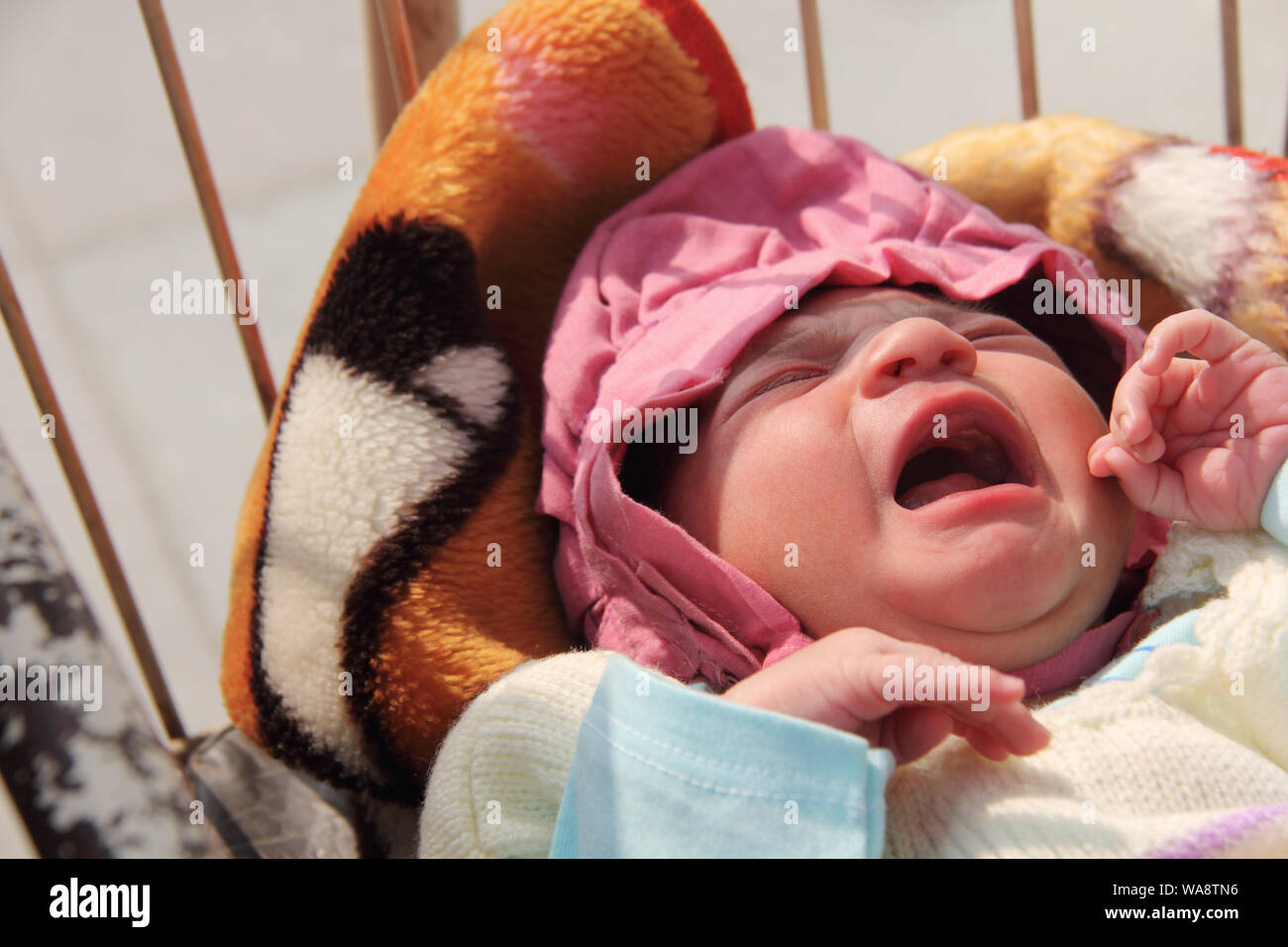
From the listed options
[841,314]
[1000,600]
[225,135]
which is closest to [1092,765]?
[1000,600]

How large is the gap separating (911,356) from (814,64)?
422 millimetres

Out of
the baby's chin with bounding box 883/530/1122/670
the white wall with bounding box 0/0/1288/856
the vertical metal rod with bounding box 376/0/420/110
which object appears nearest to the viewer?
the baby's chin with bounding box 883/530/1122/670

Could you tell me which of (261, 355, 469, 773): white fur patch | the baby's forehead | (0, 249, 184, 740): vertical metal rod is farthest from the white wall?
the baby's forehead

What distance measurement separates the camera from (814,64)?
0.90 metres

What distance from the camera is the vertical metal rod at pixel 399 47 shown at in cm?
80

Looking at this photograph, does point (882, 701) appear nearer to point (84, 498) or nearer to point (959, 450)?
point (959, 450)

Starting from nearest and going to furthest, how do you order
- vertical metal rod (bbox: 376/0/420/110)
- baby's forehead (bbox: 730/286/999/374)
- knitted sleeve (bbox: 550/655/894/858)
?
knitted sleeve (bbox: 550/655/894/858) < baby's forehead (bbox: 730/286/999/374) < vertical metal rod (bbox: 376/0/420/110)

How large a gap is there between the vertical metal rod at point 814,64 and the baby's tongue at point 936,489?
40 cm

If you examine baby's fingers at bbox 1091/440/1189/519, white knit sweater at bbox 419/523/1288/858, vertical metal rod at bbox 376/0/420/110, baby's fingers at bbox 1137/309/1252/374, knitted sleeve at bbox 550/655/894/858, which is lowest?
white knit sweater at bbox 419/523/1288/858

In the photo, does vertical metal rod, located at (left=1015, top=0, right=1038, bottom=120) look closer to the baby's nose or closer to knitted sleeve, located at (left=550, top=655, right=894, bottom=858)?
the baby's nose

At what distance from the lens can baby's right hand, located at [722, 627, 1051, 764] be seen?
1.51 feet

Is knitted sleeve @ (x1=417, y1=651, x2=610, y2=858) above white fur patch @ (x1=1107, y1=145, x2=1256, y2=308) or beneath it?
beneath

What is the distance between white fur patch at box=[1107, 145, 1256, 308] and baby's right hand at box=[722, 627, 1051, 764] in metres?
0.43
